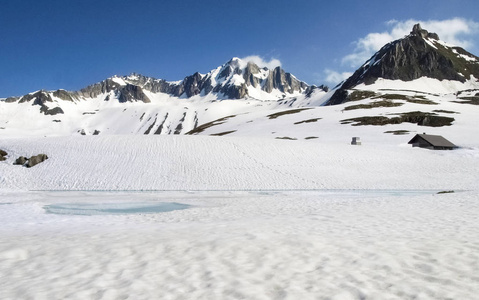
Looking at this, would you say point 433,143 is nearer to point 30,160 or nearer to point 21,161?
point 30,160

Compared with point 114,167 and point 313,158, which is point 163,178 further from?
point 313,158

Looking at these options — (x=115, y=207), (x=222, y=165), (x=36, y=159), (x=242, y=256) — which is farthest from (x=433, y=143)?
(x=36, y=159)

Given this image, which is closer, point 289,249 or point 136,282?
point 136,282

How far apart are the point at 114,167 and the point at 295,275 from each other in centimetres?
3965

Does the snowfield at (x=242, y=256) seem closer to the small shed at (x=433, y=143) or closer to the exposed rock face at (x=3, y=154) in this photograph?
the exposed rock face at (x=3, y=154)

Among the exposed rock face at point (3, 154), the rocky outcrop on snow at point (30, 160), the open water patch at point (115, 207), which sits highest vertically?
the exposed rock face at point (3, 154)

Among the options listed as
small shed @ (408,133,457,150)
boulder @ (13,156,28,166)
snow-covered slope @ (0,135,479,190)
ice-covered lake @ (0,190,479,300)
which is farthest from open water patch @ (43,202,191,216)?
small shed @ (408,133,457,150)

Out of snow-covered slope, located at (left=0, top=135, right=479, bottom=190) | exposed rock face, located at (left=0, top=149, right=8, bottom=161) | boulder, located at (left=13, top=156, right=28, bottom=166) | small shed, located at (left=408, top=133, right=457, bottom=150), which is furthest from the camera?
small shed, located at (left=408, top=133, right=457, bottom=150)

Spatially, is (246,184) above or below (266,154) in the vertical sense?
below

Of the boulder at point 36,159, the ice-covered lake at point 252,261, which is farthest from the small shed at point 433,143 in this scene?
the boulder at point 36,159

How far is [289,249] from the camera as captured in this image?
8930 millimetres

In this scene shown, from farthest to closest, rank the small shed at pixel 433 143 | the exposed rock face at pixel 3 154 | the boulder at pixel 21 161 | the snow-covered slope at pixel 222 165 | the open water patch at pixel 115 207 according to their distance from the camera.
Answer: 1. the small shed at pixel 433 143
2. the exposed rock face at pixel 3 154
3. the boulder at pixel 21 161
4. the snow-covered slope at pixel 222 165
5. the open water patch at pixel 115 207

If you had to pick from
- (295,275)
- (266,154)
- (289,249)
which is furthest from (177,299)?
(266,154)

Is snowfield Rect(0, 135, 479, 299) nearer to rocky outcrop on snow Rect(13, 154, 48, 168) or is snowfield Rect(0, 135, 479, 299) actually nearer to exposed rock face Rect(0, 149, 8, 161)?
rocky outcrop on snow Rect(13, 154, 48, 168)
